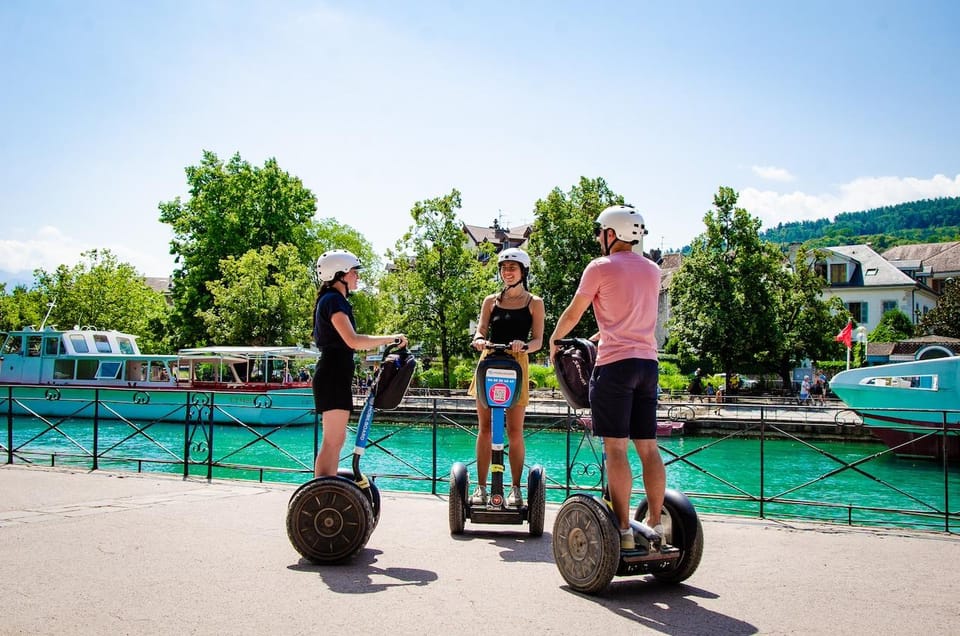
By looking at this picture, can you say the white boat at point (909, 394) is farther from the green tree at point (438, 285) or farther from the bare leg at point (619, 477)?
the bare leg at point (619, 477)

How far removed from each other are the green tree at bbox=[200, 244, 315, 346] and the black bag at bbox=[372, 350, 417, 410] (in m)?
34.5

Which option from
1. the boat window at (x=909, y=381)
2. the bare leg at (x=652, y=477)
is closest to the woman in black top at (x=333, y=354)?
the bare leg at (x=652, y=477)

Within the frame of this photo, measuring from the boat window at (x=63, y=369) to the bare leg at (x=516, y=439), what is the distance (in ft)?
111

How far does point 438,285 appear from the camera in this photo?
Result: 37.4m

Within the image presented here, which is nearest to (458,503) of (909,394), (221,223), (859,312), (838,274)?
(909,394)

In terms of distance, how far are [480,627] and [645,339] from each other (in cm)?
173

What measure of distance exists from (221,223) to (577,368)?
41.9 metres

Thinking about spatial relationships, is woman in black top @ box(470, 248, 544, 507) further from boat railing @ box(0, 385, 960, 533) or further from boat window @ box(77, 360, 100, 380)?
boat window @ box(77, 360, 100, 380)

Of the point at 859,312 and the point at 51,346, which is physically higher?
the point at 859,312

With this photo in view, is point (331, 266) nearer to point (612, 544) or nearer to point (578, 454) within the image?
point (612, 544)

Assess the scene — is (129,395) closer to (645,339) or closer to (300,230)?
(300,230)

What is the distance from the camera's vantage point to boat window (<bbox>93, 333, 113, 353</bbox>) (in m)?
35.7

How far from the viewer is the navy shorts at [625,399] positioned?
4043mm

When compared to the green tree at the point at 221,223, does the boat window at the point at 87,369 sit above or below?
below
